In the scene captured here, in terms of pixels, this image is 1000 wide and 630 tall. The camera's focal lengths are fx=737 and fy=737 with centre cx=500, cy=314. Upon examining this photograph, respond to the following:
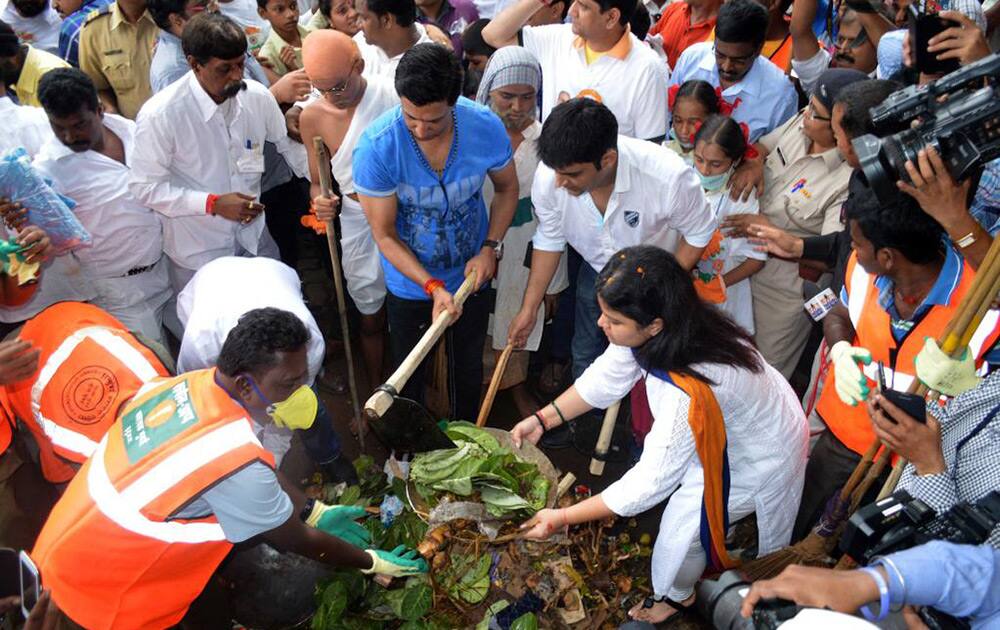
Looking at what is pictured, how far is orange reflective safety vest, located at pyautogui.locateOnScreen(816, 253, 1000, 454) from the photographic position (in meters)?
2.66

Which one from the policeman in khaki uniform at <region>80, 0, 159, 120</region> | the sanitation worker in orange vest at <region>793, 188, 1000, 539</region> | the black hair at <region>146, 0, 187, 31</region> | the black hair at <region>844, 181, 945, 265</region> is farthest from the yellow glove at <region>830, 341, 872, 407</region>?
the policeman in khaki uniform at <region>80, 0, 159, 120</region>

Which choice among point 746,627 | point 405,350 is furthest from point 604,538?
point 405,350

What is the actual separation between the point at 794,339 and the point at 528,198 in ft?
5.81

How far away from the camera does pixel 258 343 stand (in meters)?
2.62

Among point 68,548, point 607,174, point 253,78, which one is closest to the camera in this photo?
point 68,548

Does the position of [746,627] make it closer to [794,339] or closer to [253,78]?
[794,339]

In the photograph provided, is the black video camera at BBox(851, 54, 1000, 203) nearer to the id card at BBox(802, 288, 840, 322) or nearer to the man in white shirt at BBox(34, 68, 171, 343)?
the id card at BBox(802, 288, 840, 322)

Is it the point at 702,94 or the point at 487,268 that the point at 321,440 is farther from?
Result: the point at 702,94

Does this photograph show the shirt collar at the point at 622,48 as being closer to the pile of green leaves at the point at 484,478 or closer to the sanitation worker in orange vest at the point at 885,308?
the sanitation worker in orange vest at the point at 885,308

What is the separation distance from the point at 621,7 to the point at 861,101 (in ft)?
4.72

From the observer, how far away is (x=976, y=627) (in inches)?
79.9

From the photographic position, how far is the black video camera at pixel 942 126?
244 cm

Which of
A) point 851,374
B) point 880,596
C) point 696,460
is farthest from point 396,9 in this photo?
point 880,596

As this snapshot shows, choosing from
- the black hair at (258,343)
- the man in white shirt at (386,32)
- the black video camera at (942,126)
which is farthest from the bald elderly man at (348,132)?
the black video camera at (942,126)
